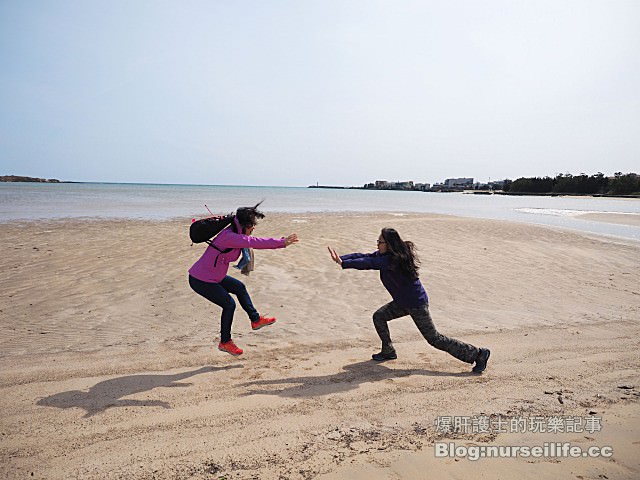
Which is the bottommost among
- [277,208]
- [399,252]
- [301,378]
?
[301,378]

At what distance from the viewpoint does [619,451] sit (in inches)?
129

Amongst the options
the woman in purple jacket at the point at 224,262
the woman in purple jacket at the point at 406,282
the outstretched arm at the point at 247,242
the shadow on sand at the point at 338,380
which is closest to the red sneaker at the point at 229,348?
the woman in purple jacket at the point at 224,262

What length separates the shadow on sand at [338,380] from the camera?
14.3 ft

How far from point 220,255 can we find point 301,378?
1749 mm

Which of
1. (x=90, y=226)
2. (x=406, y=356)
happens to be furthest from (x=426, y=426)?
(x=90, y=226)

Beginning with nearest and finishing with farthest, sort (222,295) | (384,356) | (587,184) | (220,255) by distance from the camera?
(220,255) → (222,295) → (384,356) → (587,184)

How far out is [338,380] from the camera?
4.66 m

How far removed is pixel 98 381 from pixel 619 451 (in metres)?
5.01

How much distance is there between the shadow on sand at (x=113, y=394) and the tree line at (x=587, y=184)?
94576 mm

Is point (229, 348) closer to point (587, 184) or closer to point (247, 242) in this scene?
point (247, 242)

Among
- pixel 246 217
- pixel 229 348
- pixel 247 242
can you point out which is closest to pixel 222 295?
pixel 229 348

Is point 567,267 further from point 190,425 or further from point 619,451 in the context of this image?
point 190,425

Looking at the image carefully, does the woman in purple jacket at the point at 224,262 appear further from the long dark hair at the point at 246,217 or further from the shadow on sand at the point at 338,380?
the shadow on sand at the point at 338,380

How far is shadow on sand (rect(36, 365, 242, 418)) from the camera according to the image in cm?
402
